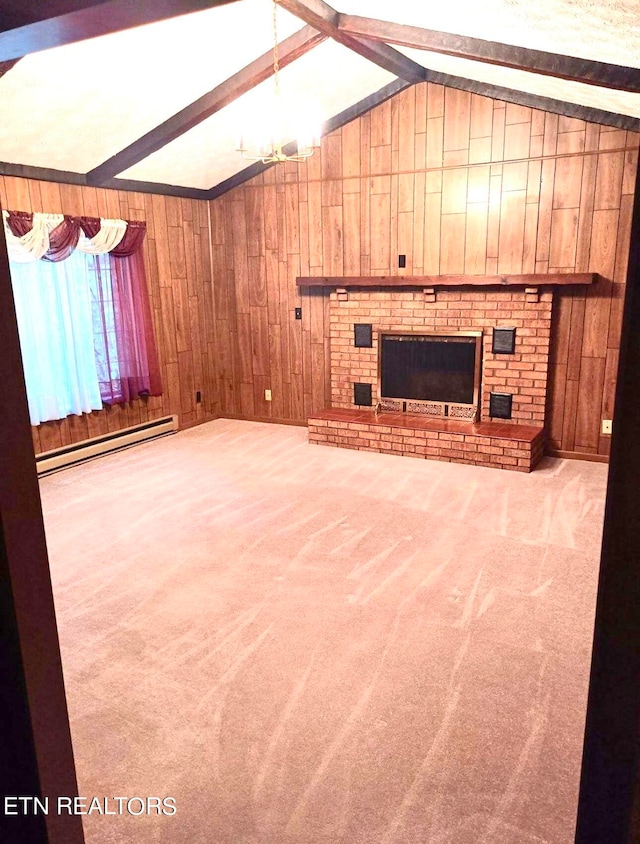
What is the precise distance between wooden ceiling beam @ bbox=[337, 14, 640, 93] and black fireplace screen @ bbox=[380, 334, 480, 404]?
90.3 inches

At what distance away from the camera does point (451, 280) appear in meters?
5.28

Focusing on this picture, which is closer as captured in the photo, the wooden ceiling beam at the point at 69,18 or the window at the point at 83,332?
the wooden ceiling beam at the point at 69,18

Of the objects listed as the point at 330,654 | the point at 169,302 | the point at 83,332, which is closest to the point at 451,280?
the point at 169,302

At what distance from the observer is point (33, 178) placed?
4.77m

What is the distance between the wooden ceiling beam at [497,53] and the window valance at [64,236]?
102 inches

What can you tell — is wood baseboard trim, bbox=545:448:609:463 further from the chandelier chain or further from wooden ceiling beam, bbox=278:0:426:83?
the chandelier chain

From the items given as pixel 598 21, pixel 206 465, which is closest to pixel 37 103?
pixel 206 465

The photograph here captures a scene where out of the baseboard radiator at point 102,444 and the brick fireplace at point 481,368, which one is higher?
the brick fireplace at point 481,368

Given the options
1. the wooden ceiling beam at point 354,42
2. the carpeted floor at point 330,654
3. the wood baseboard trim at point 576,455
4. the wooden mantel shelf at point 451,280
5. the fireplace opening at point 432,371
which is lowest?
the carpeted floor at point 330,654

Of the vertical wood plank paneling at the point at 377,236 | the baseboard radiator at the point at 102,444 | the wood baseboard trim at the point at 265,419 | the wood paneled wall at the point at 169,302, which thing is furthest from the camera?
the wood baseboard trim at the point at 265,419

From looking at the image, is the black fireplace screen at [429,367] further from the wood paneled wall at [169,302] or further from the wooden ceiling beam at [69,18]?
the wooden ceiling beam at [69,18]

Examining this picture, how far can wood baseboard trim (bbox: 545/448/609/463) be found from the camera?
205 inches

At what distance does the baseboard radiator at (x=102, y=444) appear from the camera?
5.16 metres

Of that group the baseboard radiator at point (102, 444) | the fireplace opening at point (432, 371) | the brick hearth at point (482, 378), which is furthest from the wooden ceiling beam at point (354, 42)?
the baseboard radiator at point (102, 444)
